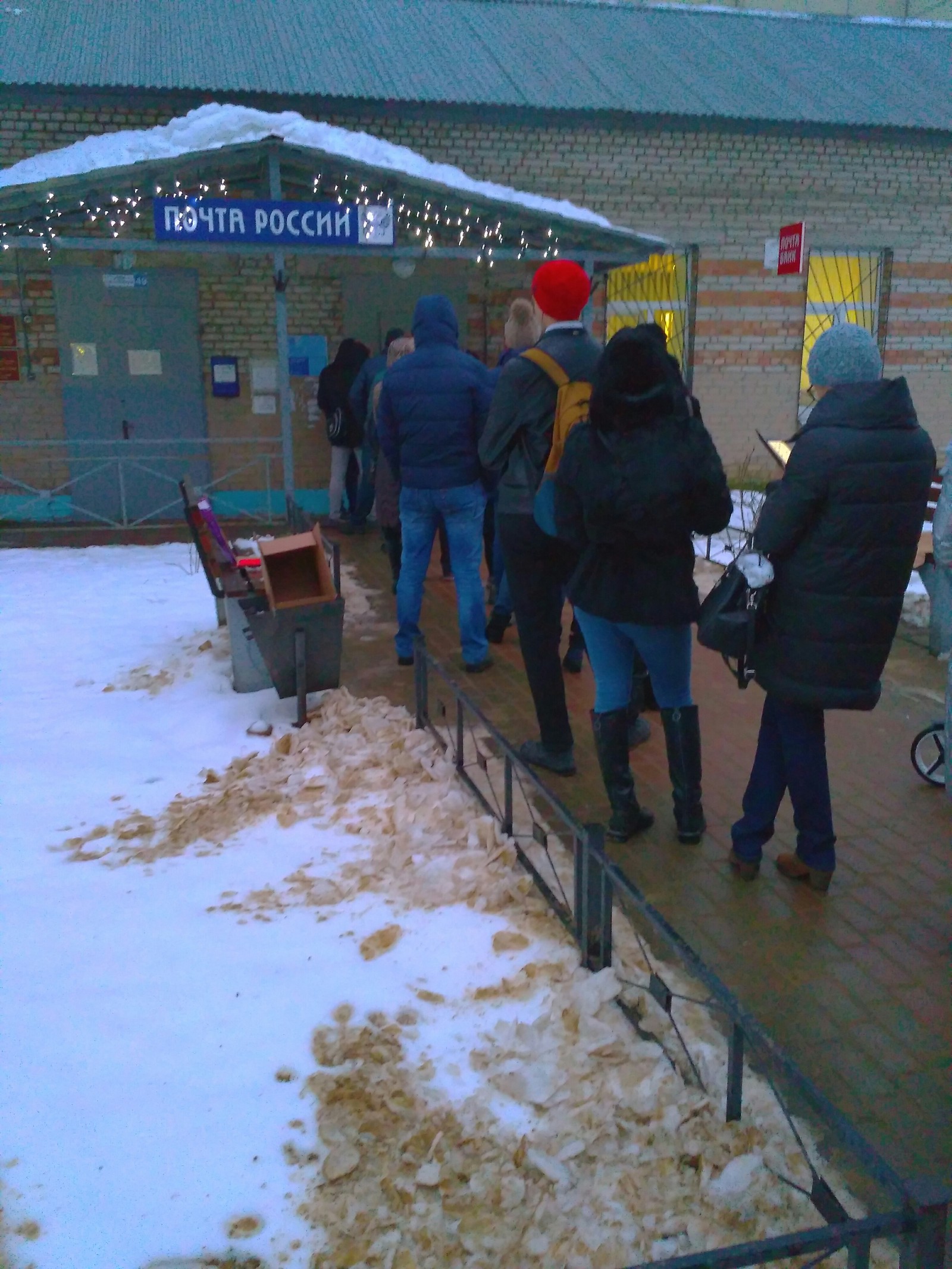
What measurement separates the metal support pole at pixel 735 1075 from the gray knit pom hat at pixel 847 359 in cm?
189

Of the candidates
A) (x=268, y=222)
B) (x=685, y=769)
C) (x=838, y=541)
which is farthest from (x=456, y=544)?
(x=268, y=222)

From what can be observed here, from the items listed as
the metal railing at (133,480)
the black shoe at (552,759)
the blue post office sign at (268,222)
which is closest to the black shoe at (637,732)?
the black shoe at (552,759)

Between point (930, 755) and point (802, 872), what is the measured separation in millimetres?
1213

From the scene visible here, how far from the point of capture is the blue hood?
5273 millimetres

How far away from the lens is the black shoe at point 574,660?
19.2 ft

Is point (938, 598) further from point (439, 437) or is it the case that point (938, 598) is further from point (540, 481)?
point (439, 437)

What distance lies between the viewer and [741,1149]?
235cm

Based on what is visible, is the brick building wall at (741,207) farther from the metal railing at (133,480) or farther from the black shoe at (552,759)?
the black shoe at (552,759)

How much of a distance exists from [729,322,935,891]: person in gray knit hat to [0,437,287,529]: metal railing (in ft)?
27.3

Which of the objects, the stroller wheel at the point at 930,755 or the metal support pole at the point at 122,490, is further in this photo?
the metal support pole at the point at 122,490

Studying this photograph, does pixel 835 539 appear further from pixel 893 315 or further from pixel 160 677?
pixel 893 315

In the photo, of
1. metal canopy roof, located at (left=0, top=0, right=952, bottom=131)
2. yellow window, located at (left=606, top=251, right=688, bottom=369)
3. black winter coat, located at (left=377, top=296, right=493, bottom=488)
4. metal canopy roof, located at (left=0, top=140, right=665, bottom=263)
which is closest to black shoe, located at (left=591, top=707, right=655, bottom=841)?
black winter coat, located at (left=377, top=296, right=493, bottom=488)

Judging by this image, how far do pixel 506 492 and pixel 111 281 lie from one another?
25.7ft

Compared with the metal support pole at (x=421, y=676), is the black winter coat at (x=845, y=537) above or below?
above
